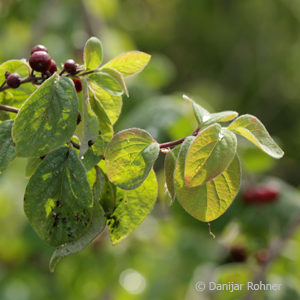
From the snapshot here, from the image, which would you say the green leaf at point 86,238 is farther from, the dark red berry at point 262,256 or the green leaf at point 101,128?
the dark red berry at point 262,256

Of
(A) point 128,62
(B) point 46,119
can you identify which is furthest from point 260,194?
(B) point 46,119

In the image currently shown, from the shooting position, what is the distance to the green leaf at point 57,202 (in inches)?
23.4

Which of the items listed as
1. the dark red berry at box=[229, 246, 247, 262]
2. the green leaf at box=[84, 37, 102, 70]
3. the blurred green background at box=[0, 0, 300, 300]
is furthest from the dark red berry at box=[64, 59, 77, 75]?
the dark red berry at box=[229, 246, 247, 262]

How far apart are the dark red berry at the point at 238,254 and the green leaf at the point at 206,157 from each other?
143cm

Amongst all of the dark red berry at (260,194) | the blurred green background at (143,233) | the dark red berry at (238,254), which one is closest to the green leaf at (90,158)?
the blurred green background at (143,233)

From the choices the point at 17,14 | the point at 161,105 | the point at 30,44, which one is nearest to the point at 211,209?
the point at 161,105

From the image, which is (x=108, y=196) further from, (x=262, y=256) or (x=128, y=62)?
(x=262, y=256)

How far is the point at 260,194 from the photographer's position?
6.02 feet

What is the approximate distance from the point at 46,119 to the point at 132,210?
147 millimetres

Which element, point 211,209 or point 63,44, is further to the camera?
point 63,44

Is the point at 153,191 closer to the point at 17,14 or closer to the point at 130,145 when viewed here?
the point at 130,145

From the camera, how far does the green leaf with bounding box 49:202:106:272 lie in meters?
0.60

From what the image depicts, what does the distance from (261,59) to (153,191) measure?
7.63m

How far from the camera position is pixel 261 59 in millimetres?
7988
